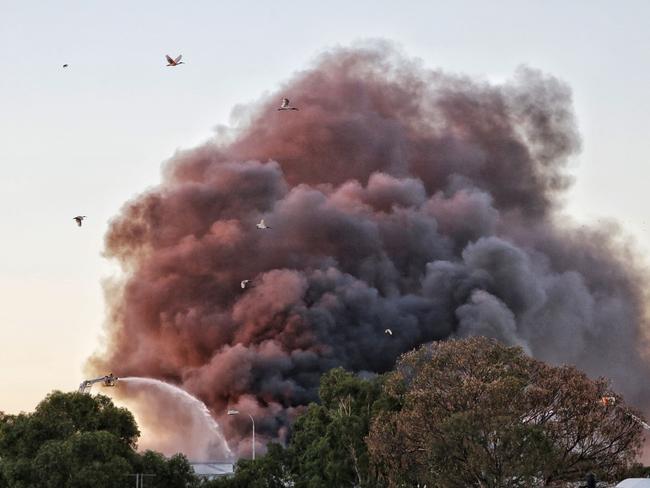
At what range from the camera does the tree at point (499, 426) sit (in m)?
63.9

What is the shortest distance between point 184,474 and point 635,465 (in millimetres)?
29373

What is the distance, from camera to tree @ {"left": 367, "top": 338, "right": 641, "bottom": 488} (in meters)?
63.9

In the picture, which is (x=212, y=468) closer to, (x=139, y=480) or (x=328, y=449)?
(x=328, y=449)

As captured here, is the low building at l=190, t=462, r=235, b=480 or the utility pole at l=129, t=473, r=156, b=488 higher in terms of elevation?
the low building at l=190, t=462, r=235, b=480

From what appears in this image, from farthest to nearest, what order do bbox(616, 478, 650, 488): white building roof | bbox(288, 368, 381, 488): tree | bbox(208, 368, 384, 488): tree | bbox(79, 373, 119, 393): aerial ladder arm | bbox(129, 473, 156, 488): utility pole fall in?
bbox(79, 373, 119, 393): aerial ladder arm < bbox(208, 368, 384, 488): tree < bbox(288, 368, 381, 488): tree < bbox(129, 473, 156, 488): utility pole < bbox(616, 478, 650, 488): white building roof

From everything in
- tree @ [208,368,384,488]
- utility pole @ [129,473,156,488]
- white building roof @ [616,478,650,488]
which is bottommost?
white building roof @ [616,478,650,488]

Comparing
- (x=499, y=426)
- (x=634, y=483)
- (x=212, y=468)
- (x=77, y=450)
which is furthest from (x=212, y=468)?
(x=499, y=426)

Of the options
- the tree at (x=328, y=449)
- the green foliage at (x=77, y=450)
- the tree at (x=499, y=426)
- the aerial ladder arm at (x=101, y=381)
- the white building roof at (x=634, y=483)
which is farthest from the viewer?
the aerial ladder arm at (x=101, y=381)

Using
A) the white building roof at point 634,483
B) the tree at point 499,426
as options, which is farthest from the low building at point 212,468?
the white building roof at point 634,483

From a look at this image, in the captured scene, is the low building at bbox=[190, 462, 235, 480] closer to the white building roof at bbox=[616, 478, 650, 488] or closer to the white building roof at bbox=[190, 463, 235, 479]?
the white building roof at bbox=[190, 463, 235, 479]

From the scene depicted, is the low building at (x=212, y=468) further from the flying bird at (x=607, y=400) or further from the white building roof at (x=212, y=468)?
the flying bird at (x=607, y=400)

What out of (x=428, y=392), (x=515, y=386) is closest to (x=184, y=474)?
(x=428, y=392)

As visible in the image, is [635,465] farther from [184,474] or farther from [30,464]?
[30,464]

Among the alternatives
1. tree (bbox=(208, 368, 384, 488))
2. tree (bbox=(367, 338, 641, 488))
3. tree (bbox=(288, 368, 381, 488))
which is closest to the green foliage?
tree (bbox=(208, 368, 384, 488))
